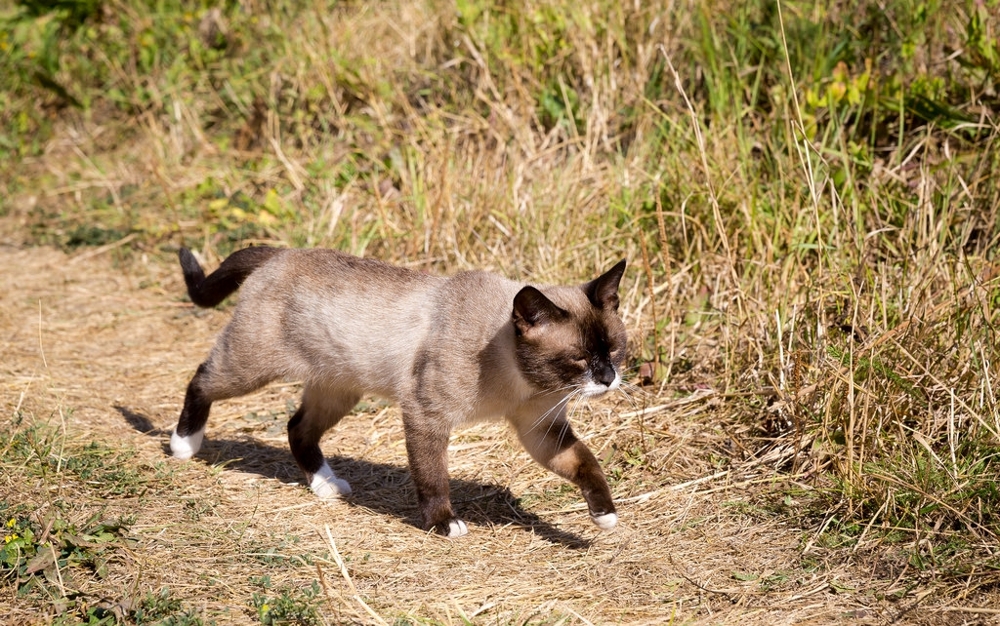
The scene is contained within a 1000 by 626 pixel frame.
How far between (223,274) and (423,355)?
125 cm

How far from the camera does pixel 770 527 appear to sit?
4043 millimetres

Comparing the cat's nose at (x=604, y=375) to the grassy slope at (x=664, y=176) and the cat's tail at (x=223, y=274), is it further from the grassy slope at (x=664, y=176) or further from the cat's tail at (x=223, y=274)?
the cat's tail at (x=223, y=274)

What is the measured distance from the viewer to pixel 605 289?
13.2 ft

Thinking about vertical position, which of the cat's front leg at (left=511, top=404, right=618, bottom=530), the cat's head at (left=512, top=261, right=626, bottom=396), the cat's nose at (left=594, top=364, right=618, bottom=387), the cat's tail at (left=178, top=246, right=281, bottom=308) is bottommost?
the cat's front leg at (left=511, top=404, right=618, bottom=530)

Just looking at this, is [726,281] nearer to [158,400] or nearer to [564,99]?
[564,99]

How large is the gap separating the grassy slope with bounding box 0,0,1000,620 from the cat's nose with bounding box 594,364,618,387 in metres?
0.79

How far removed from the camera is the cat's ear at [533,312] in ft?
12.4

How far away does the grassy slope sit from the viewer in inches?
164

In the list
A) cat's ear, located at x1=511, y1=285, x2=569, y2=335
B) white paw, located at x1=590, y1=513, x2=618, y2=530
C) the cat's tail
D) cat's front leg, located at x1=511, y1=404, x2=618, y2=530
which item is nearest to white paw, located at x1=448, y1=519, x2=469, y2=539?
cat's front leg, located at x1=511, y1=404, x2=618, y2=530

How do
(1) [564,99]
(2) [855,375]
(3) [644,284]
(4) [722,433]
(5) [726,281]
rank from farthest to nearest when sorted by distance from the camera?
(1) [564,99] → (3) [644,284] → (5) [726,281] → (4) [722,433] → (2) [855,375]

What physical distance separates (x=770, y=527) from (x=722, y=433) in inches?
28.7

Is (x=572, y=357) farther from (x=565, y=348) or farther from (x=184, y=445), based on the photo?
(x=184, y=445)

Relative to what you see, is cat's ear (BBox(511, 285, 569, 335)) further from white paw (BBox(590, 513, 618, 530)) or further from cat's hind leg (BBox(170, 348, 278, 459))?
cat's hind leg (BBox(170, 348, 278, 459))

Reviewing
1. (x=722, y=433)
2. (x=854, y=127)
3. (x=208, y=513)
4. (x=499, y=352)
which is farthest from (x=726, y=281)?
(x=208, y=513)
